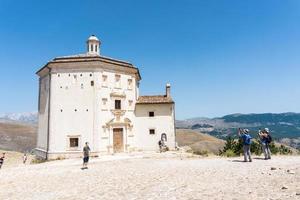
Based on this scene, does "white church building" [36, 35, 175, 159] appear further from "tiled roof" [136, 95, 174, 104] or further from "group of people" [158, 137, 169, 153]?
"tiled roof" [136, 95, 174, 104]

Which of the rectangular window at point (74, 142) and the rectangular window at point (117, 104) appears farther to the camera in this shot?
the rectangular window at point (117, 104)

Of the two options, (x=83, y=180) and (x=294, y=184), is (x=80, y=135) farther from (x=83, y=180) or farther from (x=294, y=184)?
(x=294, y=184)

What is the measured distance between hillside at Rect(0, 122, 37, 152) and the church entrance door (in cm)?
6092

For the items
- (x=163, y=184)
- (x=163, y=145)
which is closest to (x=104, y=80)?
(x=163, y=145)

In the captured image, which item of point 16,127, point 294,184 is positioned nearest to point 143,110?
point 294,184

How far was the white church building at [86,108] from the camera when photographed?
97.5ft

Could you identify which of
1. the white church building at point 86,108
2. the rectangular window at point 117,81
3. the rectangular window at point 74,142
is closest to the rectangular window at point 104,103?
the white church building at point 86,108

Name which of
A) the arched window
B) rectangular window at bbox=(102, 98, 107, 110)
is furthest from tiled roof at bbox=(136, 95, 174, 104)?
rectangular window at bbox=(102, 98, 107, 110)

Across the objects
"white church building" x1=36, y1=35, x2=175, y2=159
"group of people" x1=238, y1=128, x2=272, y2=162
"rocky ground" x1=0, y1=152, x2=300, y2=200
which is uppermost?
"white church building" x1=36, y1=35, x2=175, y2=159

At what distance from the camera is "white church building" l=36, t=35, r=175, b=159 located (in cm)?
2970

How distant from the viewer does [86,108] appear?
98.4ft

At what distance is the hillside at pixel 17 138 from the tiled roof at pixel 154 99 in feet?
200

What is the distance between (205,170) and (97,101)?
1679 cm

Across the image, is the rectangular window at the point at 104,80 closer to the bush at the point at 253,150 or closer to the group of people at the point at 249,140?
the bush at the point at 253,150
